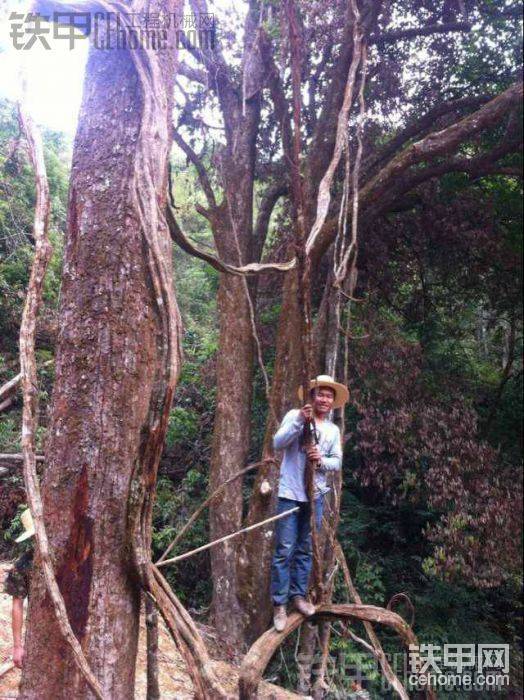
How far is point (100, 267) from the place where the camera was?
4.96ft

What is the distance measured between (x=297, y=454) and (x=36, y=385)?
5.71ft

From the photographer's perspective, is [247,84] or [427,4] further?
[247,84]

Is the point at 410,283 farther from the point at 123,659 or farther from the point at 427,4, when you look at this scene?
the point at 123,659

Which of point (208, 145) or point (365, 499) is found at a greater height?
point (208, 145)

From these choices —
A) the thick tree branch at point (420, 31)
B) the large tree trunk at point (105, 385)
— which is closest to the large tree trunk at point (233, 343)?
the thick tree branch at point (420, 31)

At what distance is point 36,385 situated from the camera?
144 cm

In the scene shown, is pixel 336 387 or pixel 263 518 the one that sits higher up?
pixel 336 387

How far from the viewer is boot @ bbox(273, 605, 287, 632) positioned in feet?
8.52

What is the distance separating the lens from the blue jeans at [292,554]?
2.90 metres

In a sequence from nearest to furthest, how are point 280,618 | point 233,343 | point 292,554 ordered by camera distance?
point 280,618 → point 292,554 → point 233,343

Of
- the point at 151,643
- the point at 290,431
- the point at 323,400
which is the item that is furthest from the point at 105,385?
the point at 323,400

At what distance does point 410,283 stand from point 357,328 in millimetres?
844

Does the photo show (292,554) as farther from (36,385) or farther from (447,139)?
(447,139)

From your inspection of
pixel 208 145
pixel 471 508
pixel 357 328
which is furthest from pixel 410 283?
pixel 208 145
